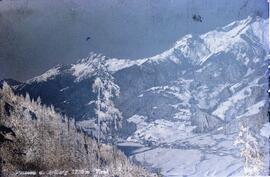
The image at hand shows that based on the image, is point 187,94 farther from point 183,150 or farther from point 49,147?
point 49,147

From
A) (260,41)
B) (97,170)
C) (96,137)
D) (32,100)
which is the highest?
(260,41)

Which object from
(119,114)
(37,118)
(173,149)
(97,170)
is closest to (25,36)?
(37,118)

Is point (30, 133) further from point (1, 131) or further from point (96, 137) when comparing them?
point (96, 137)

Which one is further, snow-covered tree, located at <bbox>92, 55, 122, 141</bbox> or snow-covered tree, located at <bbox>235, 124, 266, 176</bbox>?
snow-covered tree, located at <bbox>92, 55, 122, 141</bbox>

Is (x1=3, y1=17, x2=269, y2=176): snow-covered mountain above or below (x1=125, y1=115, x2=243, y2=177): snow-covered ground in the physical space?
above

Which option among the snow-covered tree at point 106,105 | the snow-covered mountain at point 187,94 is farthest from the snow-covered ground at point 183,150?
the snow-covered tree at point 106,105

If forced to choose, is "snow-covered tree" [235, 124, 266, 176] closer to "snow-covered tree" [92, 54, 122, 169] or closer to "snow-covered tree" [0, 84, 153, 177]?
"snow-covered tree" [0, 84, 153, 177]

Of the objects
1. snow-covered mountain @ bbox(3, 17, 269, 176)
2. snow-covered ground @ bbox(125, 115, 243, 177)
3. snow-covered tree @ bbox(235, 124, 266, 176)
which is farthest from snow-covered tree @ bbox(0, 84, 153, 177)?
snow-covered tree @ bbox(235, 124, 266, 176)
